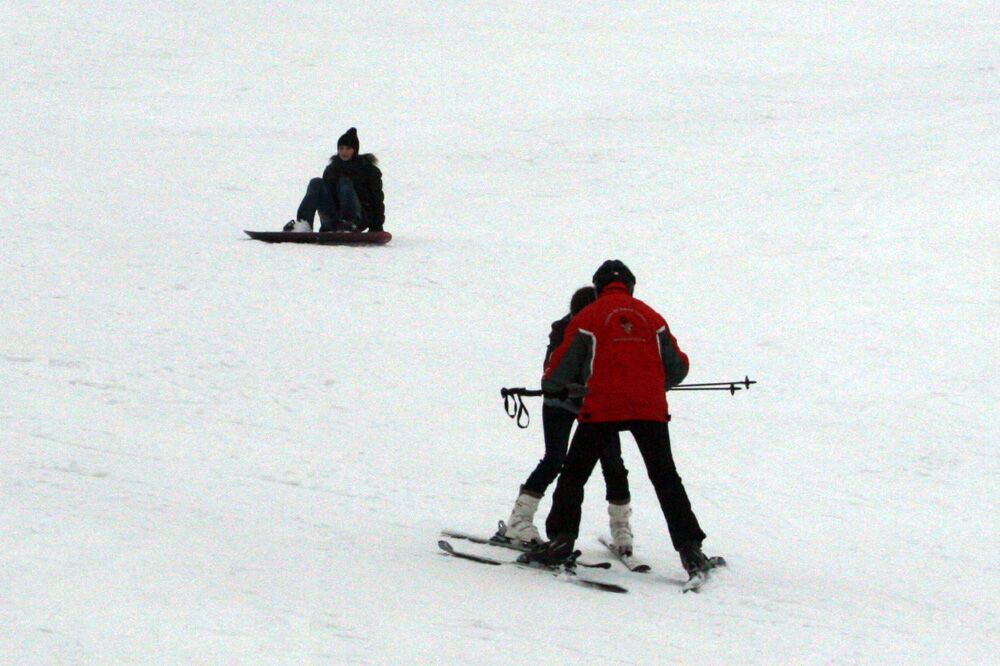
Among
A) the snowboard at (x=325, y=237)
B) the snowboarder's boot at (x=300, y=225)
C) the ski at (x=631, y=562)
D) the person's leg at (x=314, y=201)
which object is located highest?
the person's leg at (x=314, y=201)

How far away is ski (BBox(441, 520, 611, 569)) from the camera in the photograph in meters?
6.39

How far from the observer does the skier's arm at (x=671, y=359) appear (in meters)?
6.18

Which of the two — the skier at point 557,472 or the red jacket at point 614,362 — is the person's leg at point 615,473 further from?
the red jacket at point 614,362

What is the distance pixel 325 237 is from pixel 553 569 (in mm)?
7227

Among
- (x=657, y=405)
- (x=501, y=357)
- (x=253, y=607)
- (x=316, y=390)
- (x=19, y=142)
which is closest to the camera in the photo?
(x=253, y=607)

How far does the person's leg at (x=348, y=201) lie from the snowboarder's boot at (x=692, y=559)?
24.8ft

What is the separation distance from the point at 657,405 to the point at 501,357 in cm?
429

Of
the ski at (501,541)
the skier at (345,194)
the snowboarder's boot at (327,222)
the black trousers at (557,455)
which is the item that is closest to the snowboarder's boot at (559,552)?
the ski at (501,541)

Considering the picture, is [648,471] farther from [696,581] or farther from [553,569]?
[553,569]

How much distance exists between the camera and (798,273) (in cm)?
1278

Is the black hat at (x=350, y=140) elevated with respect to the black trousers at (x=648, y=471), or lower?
elevated

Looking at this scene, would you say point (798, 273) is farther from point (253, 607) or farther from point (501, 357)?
point (253, 607)

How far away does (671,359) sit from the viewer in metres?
6.20

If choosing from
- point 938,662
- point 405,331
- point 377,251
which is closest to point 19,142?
point 377,251
